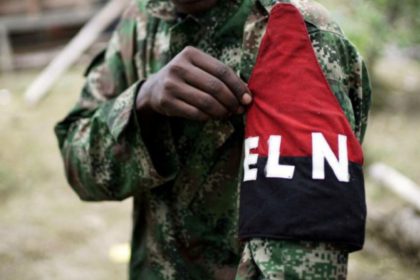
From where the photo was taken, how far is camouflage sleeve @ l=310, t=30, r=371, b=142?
118 cm

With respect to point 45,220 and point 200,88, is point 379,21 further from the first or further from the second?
point 200,88

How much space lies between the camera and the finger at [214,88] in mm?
1228

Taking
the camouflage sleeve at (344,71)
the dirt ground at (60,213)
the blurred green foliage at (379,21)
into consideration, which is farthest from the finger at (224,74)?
the blurred green foliage at (379,21)

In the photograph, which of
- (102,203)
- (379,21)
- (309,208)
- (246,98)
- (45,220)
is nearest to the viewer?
(309,208)

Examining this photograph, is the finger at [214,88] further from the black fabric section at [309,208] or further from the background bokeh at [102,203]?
the background bokeh at [102,203]

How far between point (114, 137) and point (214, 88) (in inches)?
15.1

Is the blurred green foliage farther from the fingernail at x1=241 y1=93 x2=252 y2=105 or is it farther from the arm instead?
the fingernail at x1=241 y1=93 x2=252 y2=105

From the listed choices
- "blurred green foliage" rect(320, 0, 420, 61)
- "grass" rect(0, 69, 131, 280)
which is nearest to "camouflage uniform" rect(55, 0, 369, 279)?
"grass" rect(0, 69, 131, 280)

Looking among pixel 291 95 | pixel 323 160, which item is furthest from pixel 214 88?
pixel 323 160

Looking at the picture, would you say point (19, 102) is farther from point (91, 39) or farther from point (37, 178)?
point (37, 178)

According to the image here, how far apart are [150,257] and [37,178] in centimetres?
423

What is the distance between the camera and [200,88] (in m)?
1.25

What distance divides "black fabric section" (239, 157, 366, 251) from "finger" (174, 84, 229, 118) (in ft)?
0.68

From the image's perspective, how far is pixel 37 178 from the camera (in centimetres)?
562
